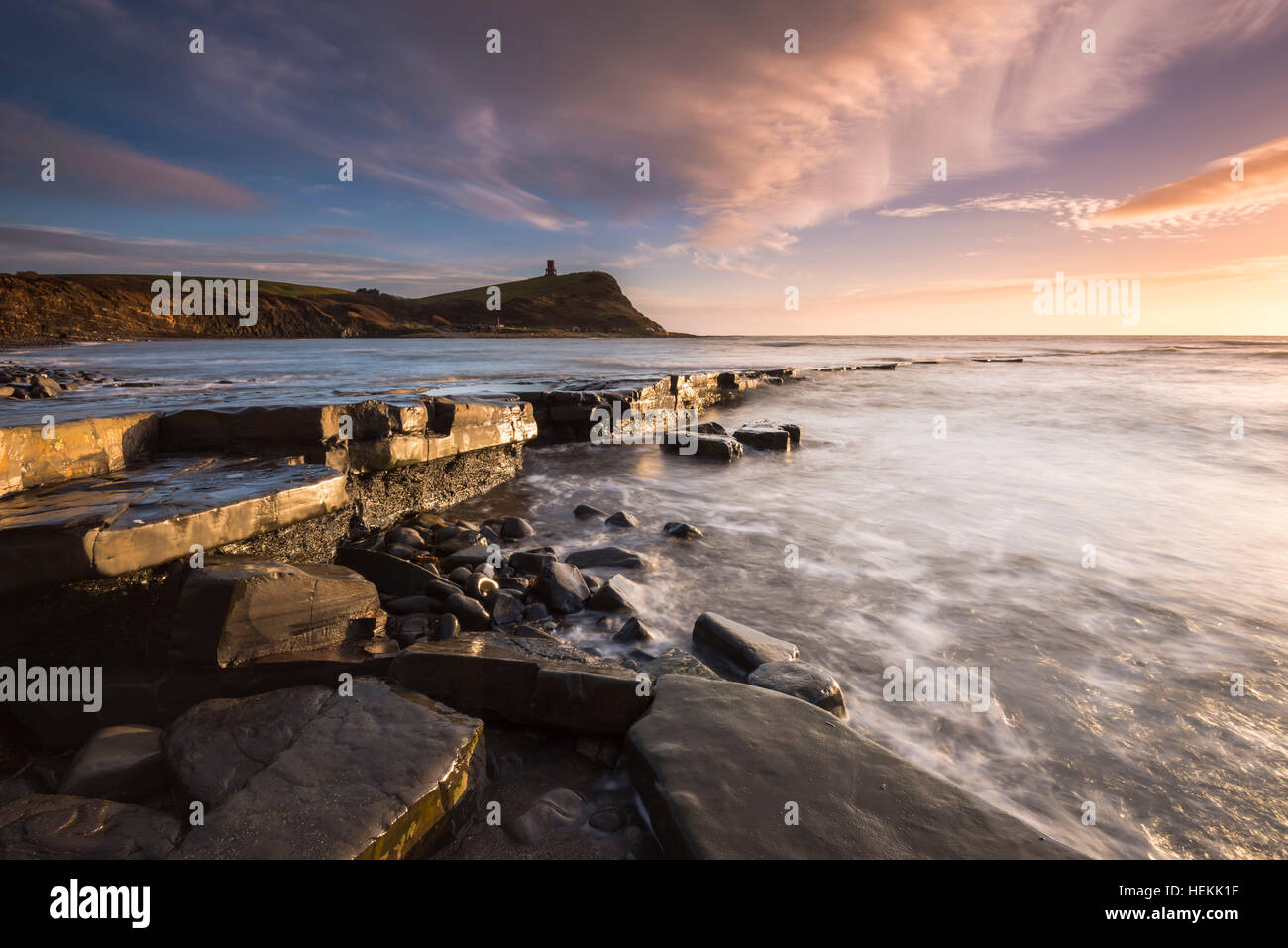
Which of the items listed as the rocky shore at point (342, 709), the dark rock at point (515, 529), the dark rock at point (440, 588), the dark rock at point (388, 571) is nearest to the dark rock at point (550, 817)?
the rocky shore at point (342, 709)

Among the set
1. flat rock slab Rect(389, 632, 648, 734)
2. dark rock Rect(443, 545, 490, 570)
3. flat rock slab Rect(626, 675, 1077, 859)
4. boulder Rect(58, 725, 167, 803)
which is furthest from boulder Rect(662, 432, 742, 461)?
boulder Rect(58, 725, 167, 803)

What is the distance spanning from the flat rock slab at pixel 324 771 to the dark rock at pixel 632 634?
1.30 meters

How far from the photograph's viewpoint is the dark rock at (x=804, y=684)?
2516 mm

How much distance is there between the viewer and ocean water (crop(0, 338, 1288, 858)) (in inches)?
89.6

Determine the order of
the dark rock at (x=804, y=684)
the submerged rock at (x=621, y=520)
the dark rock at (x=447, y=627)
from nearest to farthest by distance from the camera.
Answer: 1. the dark rock at (x=804, y=684)
2. the dark rock at (x=447, y=627)
3. the submerged rock at (x=621, y=520)

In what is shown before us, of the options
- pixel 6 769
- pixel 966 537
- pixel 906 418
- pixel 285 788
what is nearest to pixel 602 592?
pixel 285 788

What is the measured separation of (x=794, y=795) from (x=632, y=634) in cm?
164

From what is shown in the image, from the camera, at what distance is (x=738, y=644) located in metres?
2.99

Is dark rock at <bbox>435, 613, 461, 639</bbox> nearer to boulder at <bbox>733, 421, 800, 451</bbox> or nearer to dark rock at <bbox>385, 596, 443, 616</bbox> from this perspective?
dark rock at <bbox>385, 596, 443, 616</bbox>

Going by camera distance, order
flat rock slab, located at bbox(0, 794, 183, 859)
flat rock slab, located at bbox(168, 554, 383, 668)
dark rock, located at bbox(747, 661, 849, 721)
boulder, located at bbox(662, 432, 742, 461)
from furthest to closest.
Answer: boulder, located at bbox(662, 432, 742, 461) → dark rock, located at bbox(747, 661, 849, 721) → flat rock slab, located at bbox(168, 554, 383, 668) → flat rock slab, located at bbox(0, 794, 183, 859)

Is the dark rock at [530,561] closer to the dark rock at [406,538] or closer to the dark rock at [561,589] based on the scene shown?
the dark rock at [561,589]

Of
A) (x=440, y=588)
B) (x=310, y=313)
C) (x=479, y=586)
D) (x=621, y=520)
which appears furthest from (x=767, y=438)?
(x=310, y=313)

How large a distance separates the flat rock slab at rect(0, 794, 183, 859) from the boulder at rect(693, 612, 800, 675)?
230 cm

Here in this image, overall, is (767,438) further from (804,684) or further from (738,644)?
(804,684)
